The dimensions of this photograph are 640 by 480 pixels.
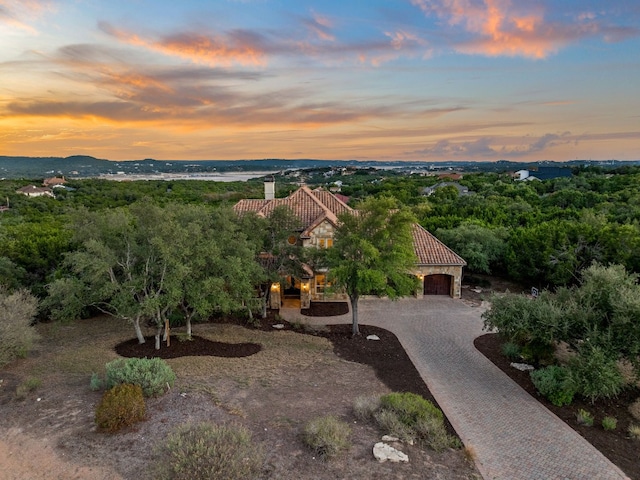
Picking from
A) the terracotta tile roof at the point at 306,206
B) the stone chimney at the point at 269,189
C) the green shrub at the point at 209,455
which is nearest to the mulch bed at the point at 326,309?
the terracotta tile roof at the point at 306,206

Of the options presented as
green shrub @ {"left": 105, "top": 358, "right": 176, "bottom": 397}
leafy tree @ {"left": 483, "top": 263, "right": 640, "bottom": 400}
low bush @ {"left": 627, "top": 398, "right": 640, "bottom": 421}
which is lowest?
low bush @ {"left": 627, "top": 398, "right": 640, "bottom": 421}

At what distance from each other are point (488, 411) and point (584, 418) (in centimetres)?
273

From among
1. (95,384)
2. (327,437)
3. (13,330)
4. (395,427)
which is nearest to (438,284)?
(395,427)

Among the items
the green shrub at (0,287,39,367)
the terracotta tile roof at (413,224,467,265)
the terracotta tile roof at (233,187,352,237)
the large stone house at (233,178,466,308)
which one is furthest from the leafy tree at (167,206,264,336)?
the terracotta tile roof at (413,224,467,265)

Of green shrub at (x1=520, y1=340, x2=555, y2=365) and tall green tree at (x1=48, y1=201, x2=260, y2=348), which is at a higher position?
tall green tree at (x1=48, y1=201, x2=260, y2=348)

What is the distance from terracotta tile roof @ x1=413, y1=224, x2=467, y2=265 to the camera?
82.9 feet

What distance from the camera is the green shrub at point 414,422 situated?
1086 cm

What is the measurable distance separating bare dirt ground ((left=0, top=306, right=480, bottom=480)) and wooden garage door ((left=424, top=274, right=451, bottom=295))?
805 centimetres

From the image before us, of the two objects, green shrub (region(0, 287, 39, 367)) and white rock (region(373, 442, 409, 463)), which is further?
green shrub (region(0, 287, 39, 367))

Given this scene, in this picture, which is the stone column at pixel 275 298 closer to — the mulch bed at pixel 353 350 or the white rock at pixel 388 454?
the mulch bed at pixel 353 350

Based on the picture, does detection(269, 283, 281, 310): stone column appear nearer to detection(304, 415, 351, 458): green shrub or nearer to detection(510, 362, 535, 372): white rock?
detection(510, 362, 535, 372): white rock

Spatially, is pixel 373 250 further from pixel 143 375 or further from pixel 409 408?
pixel 143 375

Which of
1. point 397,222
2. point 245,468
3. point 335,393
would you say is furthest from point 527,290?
point 245,468

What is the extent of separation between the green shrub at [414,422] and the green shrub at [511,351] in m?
6.77
